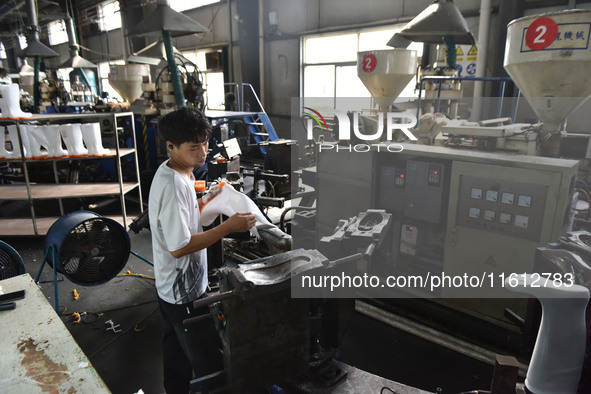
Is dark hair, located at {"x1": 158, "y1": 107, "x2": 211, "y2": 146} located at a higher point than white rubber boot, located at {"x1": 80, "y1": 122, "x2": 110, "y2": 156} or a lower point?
higher

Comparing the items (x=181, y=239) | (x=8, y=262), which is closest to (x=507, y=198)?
(x=181, y=239)

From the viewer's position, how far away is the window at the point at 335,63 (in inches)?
251

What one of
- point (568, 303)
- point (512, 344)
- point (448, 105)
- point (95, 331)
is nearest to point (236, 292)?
point (568, 303)

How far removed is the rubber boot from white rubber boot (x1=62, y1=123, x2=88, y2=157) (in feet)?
0.56

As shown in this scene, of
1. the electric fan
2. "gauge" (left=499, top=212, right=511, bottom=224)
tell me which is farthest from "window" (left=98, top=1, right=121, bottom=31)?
"gauge" (left=499, top=212, right=511, bottom=224)

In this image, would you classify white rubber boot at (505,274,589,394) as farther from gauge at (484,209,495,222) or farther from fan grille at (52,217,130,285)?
fan grille at (52,217,130,285)

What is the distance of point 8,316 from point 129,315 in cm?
127

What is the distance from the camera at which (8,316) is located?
1.25 meters

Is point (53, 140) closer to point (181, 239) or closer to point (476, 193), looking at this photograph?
point (181, 239)

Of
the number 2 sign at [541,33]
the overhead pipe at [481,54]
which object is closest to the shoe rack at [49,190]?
the number 2 sign at [541,33]

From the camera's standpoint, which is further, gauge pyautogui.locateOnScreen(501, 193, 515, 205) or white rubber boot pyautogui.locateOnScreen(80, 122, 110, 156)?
white rubber boot pyautogui.locateOnScreen(80, 122, 110, 156)

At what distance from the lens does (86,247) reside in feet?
7.66

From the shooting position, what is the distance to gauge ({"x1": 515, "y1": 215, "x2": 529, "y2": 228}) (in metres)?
2.03

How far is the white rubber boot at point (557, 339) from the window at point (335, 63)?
19.0ft
